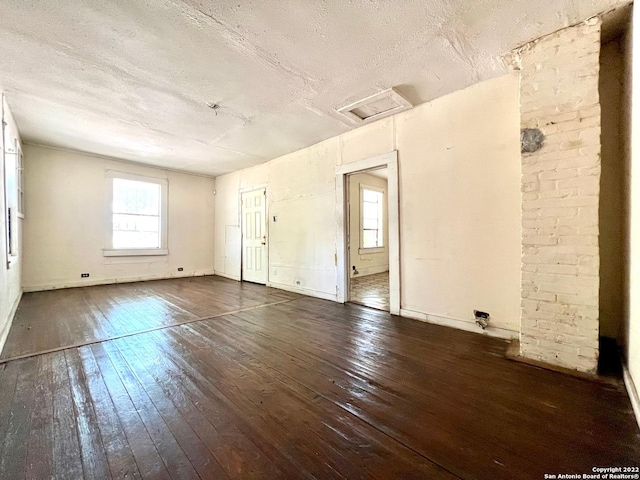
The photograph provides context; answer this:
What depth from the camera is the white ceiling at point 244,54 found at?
184cm

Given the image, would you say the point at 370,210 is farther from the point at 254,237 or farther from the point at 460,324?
the point at 460,324

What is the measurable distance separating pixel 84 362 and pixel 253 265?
3.89 m

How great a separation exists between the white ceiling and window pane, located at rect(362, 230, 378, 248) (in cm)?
354

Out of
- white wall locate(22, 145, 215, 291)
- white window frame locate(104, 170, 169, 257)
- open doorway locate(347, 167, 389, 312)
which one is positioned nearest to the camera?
white wall locate(22, 145, 215, 291)

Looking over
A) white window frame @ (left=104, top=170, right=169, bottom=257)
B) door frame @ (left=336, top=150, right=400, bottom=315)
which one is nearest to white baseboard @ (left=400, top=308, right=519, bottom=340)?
door frame @ (left=336, top=150, right=400, bottom=315)

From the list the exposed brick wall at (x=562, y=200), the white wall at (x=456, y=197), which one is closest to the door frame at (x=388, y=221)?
the white wall at (x=456, y=197)

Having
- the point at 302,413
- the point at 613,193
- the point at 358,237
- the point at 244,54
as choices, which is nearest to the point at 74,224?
the point at 244,54

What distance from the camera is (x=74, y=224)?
5.19 meters

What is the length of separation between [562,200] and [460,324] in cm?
154

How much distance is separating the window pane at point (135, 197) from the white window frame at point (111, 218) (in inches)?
3.1

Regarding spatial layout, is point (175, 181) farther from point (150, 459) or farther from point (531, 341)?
point (531, 341)

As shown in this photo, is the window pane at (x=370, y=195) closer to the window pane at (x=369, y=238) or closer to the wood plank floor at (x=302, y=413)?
the window pane at (x=369, y=238)

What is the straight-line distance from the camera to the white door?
570 cm

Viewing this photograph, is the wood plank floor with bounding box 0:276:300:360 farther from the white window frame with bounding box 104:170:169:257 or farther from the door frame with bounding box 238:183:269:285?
the white window frame with bounding box 104:170:169:257
